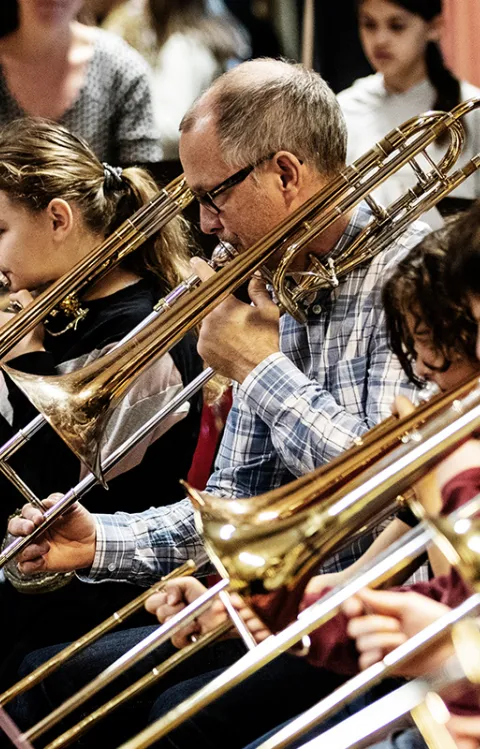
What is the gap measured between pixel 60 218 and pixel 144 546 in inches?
26.3

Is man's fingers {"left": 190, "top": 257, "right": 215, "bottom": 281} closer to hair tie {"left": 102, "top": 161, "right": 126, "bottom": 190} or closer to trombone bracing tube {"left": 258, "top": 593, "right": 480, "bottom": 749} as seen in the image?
hair tie {"left": 102, "top": 161, "right": 126, "bottom": 190}

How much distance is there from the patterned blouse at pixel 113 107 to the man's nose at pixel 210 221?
0.79m

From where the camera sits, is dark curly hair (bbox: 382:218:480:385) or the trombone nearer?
the trombone

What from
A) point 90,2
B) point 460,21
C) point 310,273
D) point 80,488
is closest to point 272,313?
point 310,273

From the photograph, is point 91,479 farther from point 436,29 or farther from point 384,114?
point 436,29

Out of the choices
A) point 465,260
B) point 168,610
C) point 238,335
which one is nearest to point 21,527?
point 168,610

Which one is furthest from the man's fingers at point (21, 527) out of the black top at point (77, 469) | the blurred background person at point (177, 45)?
the blurred background person at point (177, 45)

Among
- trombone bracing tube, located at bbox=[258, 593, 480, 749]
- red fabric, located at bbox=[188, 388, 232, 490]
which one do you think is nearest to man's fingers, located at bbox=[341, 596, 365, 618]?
trombone bracing tube, located at bbox=[258, 593, 480, 749]

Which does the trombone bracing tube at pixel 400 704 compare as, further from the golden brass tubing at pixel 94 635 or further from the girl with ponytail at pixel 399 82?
the girl with ponytail at pixel 399 82

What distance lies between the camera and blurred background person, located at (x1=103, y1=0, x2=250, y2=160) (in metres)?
2.19

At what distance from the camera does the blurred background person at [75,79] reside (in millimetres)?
2291

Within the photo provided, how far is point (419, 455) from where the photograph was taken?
82cm

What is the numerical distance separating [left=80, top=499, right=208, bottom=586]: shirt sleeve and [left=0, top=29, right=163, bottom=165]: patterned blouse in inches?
40.5

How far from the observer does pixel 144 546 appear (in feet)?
5.01
